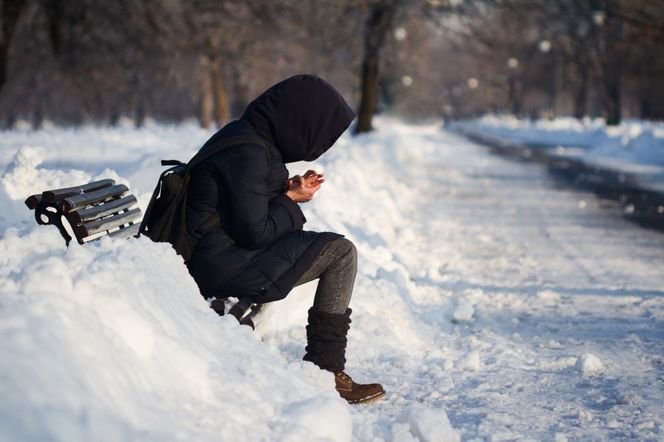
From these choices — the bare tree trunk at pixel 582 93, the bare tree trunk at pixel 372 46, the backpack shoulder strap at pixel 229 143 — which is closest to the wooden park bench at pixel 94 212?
the backpack shoulder strap at pixel 229 143

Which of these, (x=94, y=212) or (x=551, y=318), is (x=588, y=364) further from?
(x=94, y=212)

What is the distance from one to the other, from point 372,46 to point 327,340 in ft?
65.3

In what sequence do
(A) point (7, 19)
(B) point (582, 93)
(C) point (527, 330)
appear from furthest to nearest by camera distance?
(B) point (582, 93) → (A) point (7, 19) → (C) point (527, 330)

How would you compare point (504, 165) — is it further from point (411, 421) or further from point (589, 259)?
point (411, 421)

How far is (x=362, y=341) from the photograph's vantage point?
5309mm

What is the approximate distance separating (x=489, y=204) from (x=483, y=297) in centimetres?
689

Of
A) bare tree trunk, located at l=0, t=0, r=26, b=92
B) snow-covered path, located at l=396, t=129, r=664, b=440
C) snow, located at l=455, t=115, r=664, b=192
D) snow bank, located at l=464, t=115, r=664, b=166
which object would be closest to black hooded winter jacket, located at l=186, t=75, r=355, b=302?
snow-covered path, located at l=396, t=129, r=664, b=440

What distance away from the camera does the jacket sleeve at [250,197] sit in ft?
12.9

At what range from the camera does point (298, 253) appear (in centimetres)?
424

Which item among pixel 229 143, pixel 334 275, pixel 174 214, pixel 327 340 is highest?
pixel 229 143

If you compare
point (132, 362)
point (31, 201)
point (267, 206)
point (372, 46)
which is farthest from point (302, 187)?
point (372, 46)

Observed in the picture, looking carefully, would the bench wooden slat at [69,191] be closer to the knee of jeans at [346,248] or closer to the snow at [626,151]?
the knee of jeans at [346,248]

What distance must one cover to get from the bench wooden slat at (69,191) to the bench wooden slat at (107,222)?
20cm

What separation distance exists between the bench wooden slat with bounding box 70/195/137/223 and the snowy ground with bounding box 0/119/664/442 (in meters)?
0.33
